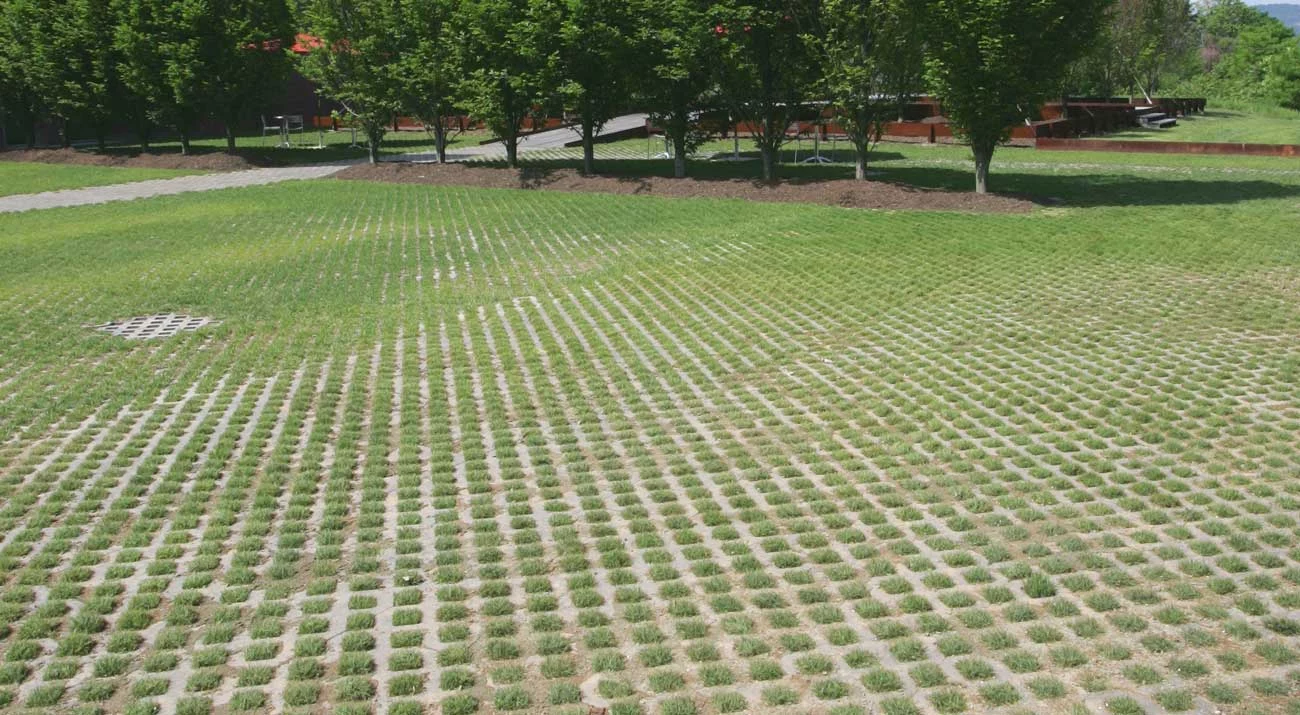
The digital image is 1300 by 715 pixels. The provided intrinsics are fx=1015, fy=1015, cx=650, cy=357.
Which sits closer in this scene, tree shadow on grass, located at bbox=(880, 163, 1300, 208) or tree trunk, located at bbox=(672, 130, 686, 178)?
tree shadow on grass, located at bbox=(880, 163, 1300, 208)

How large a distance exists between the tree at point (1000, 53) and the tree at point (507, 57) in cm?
915

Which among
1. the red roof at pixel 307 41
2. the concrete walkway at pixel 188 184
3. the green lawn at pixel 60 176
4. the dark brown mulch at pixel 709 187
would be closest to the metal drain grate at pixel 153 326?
the dark brown mulch at pixel 709 187

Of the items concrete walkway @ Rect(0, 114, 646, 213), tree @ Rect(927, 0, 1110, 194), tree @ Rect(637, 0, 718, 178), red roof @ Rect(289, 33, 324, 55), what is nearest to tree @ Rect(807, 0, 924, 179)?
tree @ Rect(927, 0, 1110, 194)

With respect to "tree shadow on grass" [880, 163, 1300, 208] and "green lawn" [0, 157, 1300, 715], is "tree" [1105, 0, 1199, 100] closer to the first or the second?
"tree shadow on grass" [880, 163, 1300, 208]

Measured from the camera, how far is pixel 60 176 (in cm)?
3056

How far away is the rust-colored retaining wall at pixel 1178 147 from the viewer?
92.1ft

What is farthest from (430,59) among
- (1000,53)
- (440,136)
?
(1000,53)

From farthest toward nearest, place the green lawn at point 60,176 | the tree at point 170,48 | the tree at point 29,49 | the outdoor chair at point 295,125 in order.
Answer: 1. the outdoor chair at point 295,125
2. the tree at point 29,49
3. the tree at point 170,48
4. the green lawn at point 60,176

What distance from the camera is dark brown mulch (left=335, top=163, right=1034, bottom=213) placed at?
19.6 metres

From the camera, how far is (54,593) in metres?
5.94

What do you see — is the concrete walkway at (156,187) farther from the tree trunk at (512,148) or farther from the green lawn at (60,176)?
the tree trunk at (512,148)

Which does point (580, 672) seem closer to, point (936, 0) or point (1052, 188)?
point (936, 0)

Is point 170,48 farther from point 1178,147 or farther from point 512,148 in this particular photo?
point 1178,147

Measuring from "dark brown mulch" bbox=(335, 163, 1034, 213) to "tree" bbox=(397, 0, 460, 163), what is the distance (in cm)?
188
